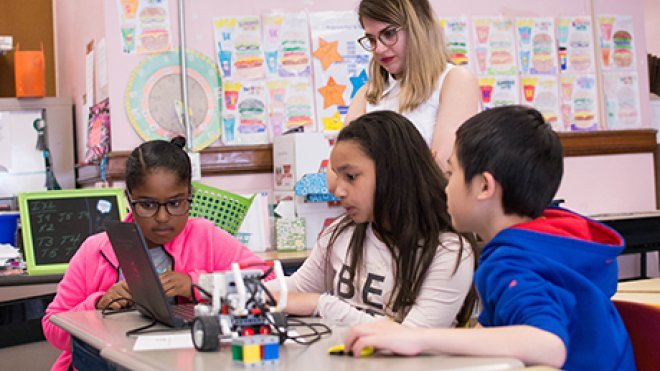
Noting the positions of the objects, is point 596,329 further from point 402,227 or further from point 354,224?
point 354,224

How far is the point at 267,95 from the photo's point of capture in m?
4.09

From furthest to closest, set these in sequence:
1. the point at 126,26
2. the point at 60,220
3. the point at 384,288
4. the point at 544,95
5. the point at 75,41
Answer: the point at 75,41 → the point at 544,95 → the point at 126,26 → the point at 60,220 → the point at 384,288

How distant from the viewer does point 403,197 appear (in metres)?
1.88

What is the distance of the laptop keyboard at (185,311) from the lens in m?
1.74

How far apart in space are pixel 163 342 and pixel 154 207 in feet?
2.34

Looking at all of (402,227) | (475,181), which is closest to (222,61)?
(402,227)

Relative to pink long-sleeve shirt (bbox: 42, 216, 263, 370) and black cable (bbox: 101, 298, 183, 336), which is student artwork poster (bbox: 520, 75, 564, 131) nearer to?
pink long-sleeve shirt (bbox: 42, 216, 263, 370)

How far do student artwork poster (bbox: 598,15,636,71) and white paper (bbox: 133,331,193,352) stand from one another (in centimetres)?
356

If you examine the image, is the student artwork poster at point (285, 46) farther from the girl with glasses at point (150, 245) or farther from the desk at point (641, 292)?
the desk at point (641, 292)

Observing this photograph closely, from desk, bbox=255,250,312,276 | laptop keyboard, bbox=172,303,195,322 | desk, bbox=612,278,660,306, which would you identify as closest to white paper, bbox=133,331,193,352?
laptop keyboard, bbox=172,303,195,322

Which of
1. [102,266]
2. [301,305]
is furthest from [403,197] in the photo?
[102,266]

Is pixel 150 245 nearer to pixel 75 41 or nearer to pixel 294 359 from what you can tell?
pixel 294 359

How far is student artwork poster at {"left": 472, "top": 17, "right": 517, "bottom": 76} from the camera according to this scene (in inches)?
172

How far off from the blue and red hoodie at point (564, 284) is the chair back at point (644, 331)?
39mm
